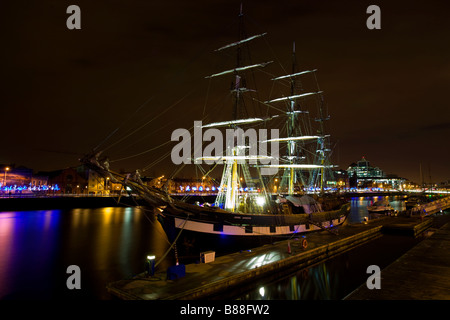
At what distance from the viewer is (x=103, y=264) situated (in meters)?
21.0

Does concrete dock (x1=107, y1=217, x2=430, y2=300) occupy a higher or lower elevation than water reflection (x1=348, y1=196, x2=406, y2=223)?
higher

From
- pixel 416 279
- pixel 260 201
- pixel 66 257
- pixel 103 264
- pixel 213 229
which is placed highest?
pixel 260 201

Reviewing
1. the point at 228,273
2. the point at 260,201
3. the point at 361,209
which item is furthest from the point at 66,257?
the point at 361,209

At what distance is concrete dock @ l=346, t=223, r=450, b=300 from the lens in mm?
10539

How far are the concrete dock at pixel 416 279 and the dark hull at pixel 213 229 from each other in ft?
32.8

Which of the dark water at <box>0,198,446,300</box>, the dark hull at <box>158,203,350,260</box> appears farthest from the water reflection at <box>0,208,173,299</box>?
the dark hull at <box>158,203,350,260</box>

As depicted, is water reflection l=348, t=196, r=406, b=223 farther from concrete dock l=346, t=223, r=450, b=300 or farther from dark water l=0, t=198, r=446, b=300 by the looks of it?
concrete dock l=346, t=223, r=450, b=300

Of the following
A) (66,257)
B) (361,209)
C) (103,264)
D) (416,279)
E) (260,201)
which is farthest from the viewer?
(361,209)

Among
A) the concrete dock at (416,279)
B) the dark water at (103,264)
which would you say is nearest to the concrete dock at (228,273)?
the dark water at (103,264)

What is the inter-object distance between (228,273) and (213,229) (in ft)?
26.6

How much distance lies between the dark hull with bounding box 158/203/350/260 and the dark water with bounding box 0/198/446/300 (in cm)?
198

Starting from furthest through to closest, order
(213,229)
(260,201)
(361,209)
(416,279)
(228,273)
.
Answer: (361,209) → (260,201) → (213,229) → (228,273) → (416,279)

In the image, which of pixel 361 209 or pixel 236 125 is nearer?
pixel 236 125

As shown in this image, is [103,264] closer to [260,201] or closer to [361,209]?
[260,201]
